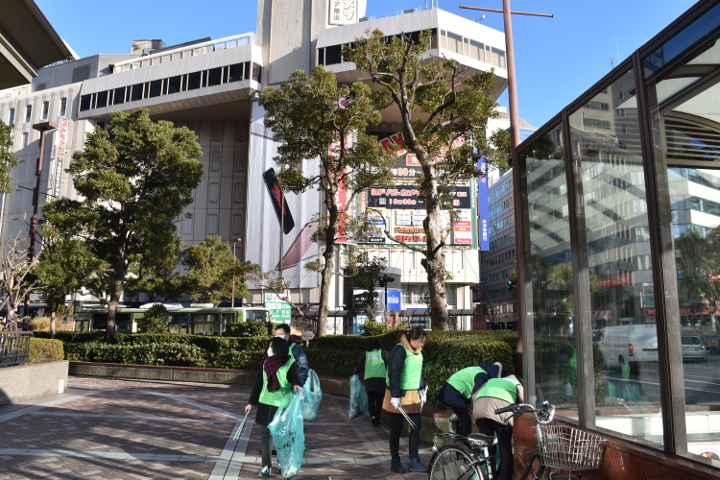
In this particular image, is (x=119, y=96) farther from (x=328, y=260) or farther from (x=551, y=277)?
(x=551, y=277)

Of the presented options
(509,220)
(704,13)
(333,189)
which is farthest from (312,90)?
(509,220)

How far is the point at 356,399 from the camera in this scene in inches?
375

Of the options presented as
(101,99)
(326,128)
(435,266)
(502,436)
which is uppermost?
(101,99)

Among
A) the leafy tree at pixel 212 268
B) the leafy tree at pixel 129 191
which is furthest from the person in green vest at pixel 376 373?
the leafy tree at pixel 212 268

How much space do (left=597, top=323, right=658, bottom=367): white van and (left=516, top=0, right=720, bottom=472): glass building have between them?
12 millimetres

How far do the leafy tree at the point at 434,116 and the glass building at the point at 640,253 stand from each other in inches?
223

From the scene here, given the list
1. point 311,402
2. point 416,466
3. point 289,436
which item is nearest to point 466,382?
point 416,466

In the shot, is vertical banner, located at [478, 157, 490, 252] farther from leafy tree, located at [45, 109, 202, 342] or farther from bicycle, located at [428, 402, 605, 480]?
bicycle, located at [428, 402, 605, 480]

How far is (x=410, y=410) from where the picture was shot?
19.7 feet

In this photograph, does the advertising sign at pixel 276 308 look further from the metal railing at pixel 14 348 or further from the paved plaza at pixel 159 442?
the metal railing at pixel 14 348

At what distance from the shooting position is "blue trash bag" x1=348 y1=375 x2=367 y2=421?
952 centimetres

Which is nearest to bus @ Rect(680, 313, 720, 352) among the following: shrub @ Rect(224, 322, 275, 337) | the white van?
the white van

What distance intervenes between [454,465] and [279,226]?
142 feet

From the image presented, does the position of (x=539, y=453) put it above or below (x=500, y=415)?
below
